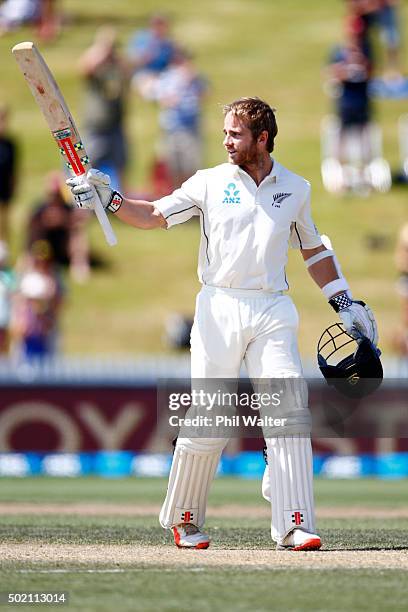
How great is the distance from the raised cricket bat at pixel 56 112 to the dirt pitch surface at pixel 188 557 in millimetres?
1470

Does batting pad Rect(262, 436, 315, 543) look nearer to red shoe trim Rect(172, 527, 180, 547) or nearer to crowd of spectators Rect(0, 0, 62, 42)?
red shoe trim Rect(172, 527, 180, 547)

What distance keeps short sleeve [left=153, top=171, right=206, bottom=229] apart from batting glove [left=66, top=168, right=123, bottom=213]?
229 mm

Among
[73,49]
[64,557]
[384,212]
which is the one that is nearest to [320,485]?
[64,557]

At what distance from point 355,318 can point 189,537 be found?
52.7 inches

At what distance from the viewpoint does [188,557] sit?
6.27m

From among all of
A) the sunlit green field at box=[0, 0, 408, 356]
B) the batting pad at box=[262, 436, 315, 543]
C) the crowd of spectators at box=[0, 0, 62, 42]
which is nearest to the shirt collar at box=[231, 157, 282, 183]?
the batting pad at box=[262, 436, 315, 543]

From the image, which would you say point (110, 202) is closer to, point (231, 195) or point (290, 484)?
point (231, 195)

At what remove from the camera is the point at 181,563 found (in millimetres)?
6000

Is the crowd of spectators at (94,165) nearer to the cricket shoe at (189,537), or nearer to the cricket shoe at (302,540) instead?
the cricket shoe at (189,537)

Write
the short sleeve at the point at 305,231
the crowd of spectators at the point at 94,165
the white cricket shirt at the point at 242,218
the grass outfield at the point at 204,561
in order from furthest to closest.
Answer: the crowd of spectators at the point at 94,165
the short sleeve at the point at 305,231
the white cricket shirt at the point at 242,218
the grass outfield at the point at 204,561

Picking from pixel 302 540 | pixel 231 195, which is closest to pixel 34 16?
pixel 231 195

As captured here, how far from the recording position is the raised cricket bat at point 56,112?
661 cm

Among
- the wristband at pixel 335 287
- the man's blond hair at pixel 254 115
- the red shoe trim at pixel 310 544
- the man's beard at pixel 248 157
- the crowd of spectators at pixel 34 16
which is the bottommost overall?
the red shoe trim at pixel 310 544

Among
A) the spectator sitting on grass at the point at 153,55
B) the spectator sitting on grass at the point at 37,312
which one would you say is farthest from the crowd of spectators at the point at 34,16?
the spectator sitting on grass at the point at 37,312
